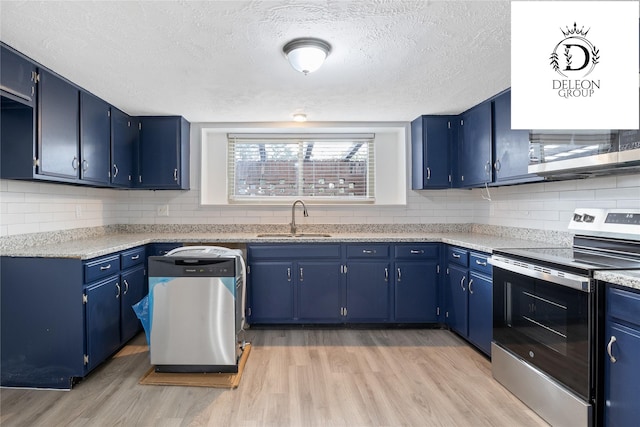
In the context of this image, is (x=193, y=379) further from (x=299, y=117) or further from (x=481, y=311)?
(x=299, y=117)

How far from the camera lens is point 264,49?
2.07 meters

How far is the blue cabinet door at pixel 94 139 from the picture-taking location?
2.73 m

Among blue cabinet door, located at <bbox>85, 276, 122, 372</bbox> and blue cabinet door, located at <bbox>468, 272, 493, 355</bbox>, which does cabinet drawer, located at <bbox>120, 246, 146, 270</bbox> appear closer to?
blue cabinet door, located at <bbox>85, 276, 122, 372</bbox>

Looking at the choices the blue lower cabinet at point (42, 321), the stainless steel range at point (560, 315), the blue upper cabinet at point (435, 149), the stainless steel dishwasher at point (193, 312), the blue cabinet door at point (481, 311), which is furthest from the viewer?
the blue upper cabinet at point (435, 149)

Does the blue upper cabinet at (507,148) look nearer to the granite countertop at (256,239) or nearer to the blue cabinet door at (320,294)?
the granite countertop at (256,239)

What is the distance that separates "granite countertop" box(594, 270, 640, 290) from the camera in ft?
4.77

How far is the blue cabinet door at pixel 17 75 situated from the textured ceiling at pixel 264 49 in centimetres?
7

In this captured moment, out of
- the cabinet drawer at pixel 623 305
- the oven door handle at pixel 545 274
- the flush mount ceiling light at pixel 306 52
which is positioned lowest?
the cabinet drawer at pixel 623 305

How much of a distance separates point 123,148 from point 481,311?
3.46 metres

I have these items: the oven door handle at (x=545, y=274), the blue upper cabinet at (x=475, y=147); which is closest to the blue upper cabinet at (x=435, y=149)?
the blue upper cabinet at (x=475, y=147)

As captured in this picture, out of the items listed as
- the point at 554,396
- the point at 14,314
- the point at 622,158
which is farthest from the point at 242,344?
the point at 622,158

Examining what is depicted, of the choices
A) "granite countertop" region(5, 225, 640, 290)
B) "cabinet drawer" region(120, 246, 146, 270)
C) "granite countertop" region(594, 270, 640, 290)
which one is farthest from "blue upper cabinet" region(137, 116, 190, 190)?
"granite countertop" region(594, 270, 640, 290)

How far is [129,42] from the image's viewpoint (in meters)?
1.98

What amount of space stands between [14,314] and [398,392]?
249 centimetres
